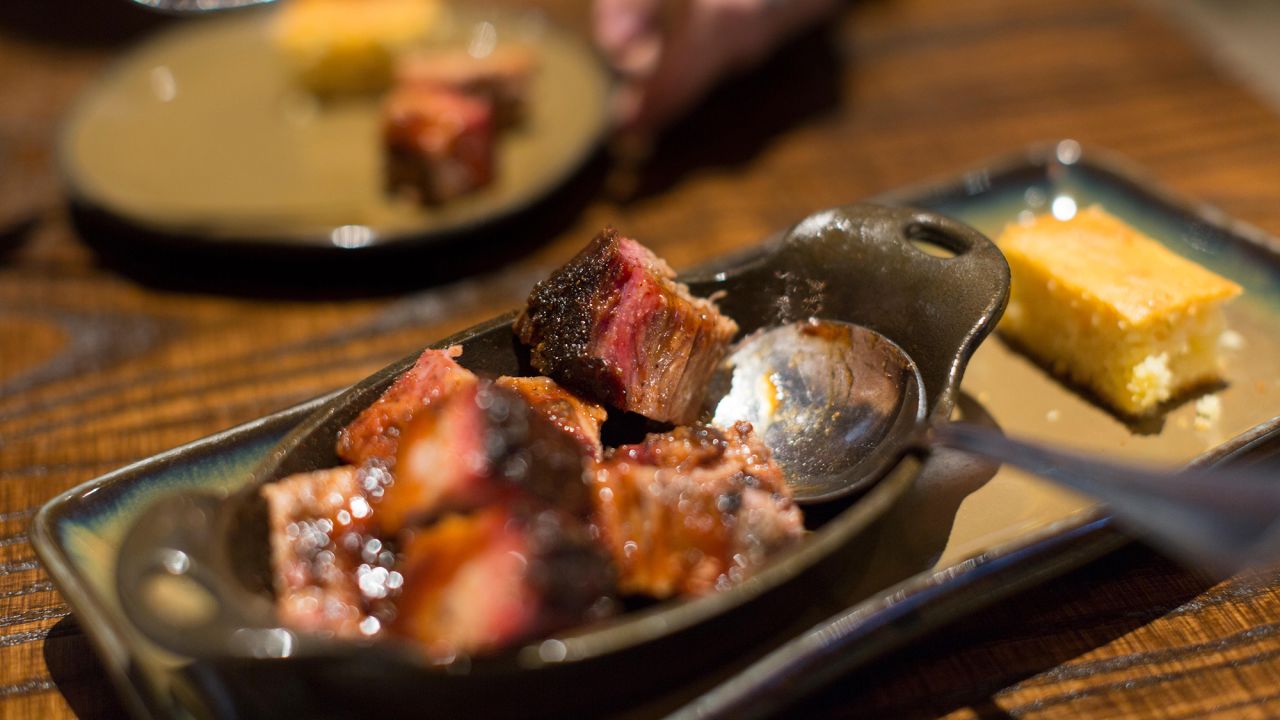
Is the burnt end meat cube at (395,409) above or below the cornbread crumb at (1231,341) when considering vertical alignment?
above

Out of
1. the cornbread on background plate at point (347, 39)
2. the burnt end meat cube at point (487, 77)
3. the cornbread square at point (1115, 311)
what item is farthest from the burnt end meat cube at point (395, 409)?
the cornbread on background plate at point (347, 39)

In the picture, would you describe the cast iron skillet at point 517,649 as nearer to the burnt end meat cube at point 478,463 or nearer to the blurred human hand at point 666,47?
the burnt end meat cube at point 478,463

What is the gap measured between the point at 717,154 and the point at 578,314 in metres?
2.24

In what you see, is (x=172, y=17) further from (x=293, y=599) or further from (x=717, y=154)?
(x=293, y=599)

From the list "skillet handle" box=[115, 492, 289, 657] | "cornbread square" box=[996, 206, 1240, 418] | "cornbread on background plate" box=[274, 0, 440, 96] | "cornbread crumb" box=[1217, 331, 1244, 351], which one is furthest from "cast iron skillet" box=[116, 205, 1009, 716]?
"cornbread on background plate" box=[274, 0, 440, 96]

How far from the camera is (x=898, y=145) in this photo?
4.21 metres

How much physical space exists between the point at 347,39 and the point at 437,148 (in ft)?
3.38

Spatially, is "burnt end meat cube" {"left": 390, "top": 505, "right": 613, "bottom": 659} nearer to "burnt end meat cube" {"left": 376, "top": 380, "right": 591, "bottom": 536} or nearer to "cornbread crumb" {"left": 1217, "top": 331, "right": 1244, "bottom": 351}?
"burnt end meat cube" {"left": 376, "top": 380, "right": 591, "bottom": 536}

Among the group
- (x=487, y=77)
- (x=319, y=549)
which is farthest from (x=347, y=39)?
(x=319, y=549)

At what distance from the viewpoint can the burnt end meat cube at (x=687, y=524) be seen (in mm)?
1735

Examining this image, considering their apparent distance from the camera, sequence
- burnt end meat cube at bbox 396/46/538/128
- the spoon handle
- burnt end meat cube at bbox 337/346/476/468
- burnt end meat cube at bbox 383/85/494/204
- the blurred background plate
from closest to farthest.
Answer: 1. the spoon handle
2. burnt end meat cube at bbox 337/346/476/468
3. the blurred background plate
4. burnt end meat cube at bbox 383/85/494/204
5. burnt end meat cube at bbox 396/46/538/128

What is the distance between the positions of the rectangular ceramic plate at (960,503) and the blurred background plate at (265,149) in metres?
1.34

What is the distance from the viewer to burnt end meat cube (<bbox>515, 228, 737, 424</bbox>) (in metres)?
2.09

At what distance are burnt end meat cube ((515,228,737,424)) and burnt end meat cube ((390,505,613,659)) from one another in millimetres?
524
